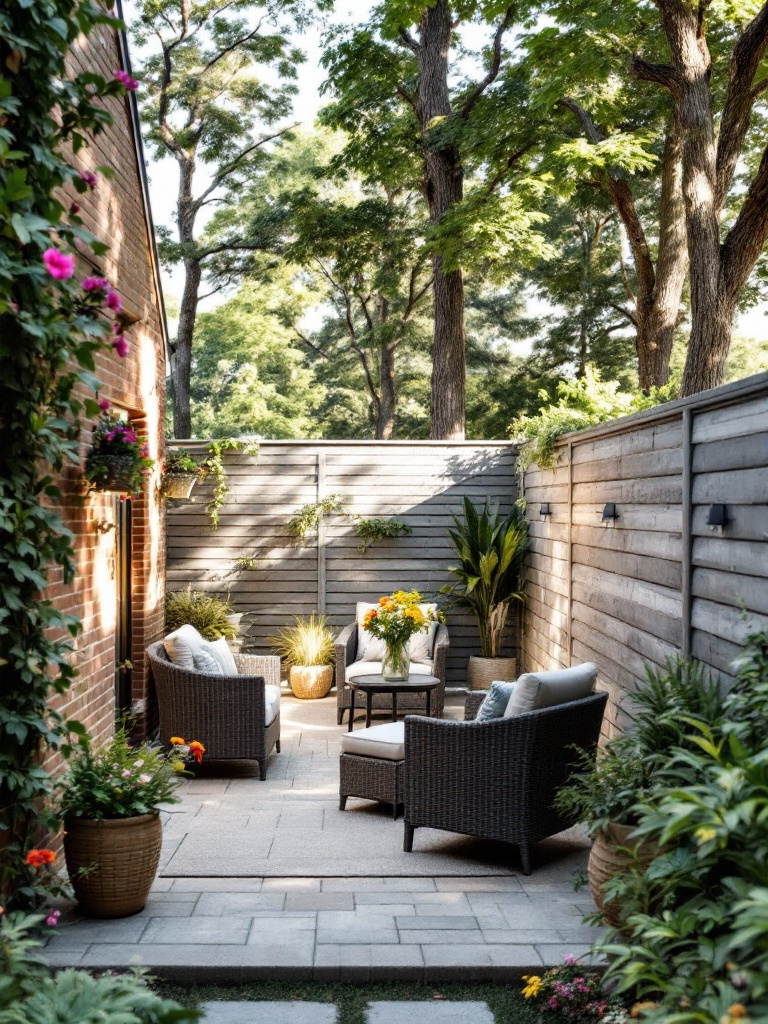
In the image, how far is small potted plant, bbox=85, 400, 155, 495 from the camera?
15.4 ft

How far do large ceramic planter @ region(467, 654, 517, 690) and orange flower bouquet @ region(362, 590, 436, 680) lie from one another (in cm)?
179

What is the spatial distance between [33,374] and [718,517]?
97.5 inches

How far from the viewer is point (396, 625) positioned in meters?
6.45

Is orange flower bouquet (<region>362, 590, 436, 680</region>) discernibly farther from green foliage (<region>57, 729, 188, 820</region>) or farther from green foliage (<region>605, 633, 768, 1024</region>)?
green foliage (<region>605, 633, 768, 1024</region>)

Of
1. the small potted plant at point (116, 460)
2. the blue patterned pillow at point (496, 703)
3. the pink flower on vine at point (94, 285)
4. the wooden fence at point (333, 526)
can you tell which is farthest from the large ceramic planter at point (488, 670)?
the pink flower on vine at point (94, 285)

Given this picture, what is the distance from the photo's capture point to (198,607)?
8375 millimetres

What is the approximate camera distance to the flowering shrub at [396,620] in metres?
6.43

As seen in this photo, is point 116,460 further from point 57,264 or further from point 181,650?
point 57,264

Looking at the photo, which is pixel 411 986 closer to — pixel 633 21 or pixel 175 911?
pixel 175 911

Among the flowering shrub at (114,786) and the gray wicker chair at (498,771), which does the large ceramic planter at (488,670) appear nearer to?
the gray wicker chair at (498,771)

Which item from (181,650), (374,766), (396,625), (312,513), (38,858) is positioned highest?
(312,513)

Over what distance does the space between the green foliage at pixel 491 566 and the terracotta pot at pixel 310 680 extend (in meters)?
1.43

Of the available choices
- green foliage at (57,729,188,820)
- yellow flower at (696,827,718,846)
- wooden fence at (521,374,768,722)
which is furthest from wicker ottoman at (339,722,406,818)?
yellow flower at (696,827,718,846)

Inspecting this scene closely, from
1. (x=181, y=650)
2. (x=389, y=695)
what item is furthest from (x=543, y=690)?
(x=389, y=695)
